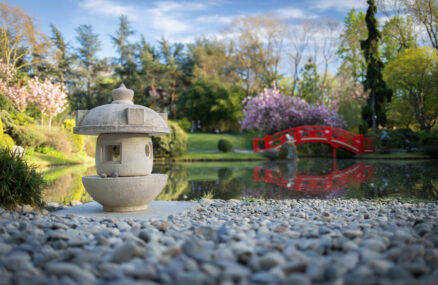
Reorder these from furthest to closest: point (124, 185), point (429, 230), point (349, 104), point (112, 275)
A: point (349, 104)
point (124, 185)
point (429, 230)
point (112, 275)

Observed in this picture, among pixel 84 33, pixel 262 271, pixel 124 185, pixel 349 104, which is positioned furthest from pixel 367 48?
pixel 84 33

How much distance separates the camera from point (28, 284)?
1.80m

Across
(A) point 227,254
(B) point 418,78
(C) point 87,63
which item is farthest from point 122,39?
(A) point 227,254

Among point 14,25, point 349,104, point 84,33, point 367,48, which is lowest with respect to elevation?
point 349,104

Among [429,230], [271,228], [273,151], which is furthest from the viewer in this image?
[273,151]

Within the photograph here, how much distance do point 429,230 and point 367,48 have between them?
19862mm

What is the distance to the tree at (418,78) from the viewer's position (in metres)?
18.9

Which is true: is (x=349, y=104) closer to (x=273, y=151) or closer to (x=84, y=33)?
(x=273, y=151)

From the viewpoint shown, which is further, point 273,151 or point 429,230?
point 273,151

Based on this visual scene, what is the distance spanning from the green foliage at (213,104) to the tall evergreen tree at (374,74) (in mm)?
11049

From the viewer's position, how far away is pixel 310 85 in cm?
2639

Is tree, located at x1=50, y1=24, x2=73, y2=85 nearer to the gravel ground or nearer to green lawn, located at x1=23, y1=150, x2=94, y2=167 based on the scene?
green lawn, located at x1=23, y1=150, x2=94, y2=167

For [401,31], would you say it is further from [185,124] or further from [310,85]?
[185,124]

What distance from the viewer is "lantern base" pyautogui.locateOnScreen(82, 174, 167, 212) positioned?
4270 mm
